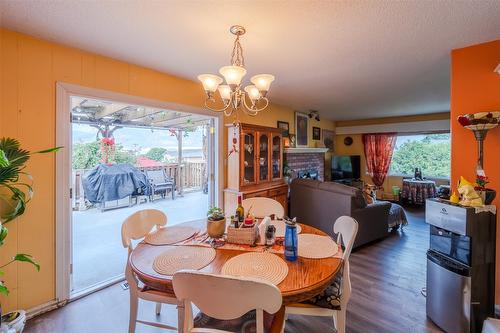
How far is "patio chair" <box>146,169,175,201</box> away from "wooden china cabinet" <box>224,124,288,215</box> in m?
3.58

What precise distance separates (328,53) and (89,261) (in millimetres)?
3629

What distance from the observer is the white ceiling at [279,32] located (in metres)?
1.48

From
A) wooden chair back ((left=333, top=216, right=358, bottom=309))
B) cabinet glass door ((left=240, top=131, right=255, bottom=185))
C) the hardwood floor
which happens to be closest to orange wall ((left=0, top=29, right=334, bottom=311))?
the hardwood floor

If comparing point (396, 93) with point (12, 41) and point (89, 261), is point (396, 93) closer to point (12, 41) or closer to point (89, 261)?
point (12, 41)

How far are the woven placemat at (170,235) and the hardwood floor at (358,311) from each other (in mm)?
740

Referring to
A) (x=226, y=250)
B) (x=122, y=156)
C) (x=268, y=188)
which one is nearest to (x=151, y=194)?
(x=122, y=156)

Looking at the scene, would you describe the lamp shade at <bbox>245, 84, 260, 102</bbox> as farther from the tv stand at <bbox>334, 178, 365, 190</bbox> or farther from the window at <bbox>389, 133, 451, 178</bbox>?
the window at <bbox>389, 133, 451, 178</bbox>

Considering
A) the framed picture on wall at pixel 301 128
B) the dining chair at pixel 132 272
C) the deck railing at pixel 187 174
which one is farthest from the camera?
the deck railing at pixel 187 174

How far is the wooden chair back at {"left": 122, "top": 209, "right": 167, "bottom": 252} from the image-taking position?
1.67m

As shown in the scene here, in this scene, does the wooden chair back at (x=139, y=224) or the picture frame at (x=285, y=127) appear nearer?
the wooden chair back at (x=139, y=224)

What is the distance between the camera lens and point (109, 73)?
226 centimetres

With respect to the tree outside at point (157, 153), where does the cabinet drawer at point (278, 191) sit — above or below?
below

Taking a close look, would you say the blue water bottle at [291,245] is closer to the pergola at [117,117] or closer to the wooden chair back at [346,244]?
the wooden chair back at [346,244]

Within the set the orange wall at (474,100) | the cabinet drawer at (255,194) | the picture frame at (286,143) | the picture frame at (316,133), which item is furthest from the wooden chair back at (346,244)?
the picture frame at (316,133)
